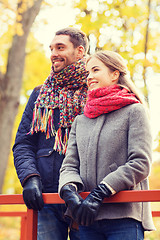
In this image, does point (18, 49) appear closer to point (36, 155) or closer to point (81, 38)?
point (81, 38)

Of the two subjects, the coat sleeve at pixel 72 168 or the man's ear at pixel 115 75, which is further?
the man's ear at pixel 115 75

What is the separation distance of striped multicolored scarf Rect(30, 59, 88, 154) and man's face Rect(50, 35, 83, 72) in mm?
51

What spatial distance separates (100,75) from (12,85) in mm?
5363

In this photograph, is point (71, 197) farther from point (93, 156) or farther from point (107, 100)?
point (107, 100)

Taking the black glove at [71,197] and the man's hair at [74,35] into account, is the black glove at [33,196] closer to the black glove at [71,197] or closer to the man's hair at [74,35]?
the black glove at [71,197]

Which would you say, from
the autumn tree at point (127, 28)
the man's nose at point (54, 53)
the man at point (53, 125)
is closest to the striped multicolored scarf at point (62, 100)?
the man at point (53, 125)

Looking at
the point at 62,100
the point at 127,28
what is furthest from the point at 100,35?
the point at 62,100

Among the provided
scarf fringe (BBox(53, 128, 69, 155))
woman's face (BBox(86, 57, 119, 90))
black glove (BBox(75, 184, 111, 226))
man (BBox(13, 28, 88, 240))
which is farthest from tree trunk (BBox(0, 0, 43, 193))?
black glove (BBox(75, 184, 111, 226))

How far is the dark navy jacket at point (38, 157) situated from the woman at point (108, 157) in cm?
30

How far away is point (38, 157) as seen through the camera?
102 inches

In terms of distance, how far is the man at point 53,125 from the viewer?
2.47 m

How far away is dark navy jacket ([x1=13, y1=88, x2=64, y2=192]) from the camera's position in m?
2.47

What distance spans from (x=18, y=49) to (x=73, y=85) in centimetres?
517

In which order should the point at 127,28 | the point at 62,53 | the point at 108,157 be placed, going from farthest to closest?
the point at 127,28
the point at 62,53
the point at 108,157
